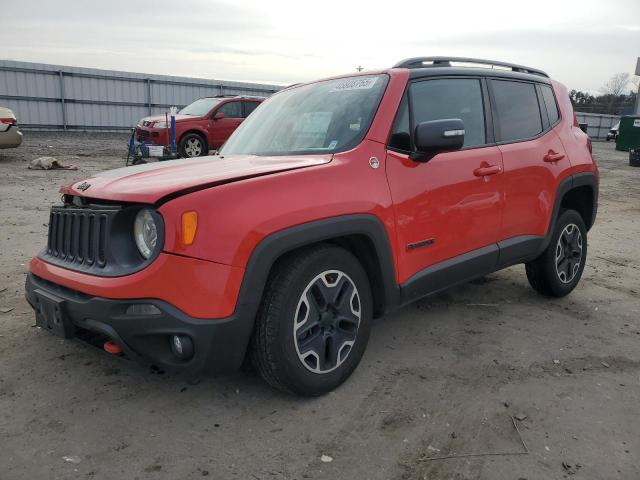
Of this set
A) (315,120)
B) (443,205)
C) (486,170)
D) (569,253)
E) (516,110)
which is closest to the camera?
(443,205)

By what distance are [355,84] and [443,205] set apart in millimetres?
963

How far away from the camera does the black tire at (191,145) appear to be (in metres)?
13.6

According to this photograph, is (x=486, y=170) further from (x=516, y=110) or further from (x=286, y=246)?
(x=286, y=246)

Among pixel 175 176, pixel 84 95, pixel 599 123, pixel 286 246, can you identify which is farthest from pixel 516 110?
pixel 599 123

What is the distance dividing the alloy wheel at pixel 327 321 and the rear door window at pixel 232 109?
40.0 feet

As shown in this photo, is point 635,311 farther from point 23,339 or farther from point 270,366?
point 23,339

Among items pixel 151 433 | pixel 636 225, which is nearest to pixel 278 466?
pixel 151 433

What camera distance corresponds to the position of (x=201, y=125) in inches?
545

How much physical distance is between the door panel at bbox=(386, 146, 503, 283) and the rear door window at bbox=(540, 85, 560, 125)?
39.8 inches

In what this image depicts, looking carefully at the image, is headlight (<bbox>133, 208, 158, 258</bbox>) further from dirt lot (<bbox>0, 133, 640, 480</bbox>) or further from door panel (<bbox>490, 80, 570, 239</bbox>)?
door panel (<bbox>490, 80, 570, 239</bbox>)

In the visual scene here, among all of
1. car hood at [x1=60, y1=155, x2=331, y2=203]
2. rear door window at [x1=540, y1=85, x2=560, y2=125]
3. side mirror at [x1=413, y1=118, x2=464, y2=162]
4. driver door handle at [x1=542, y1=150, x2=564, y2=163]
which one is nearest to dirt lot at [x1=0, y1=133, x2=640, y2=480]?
car hood at [x1=60, y1=155, x2=331, y2=203]

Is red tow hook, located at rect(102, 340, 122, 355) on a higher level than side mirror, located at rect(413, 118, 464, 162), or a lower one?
lower

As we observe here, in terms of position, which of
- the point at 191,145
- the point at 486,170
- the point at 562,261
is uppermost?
the point at 486,170

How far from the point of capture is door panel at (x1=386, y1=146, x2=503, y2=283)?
120 inches
